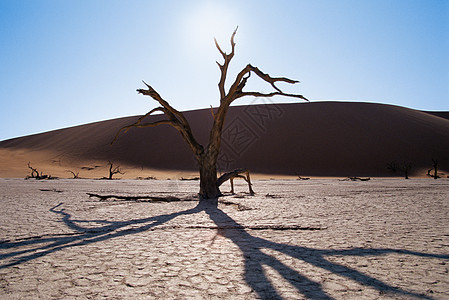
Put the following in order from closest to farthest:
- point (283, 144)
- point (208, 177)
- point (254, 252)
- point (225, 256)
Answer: point (225, 256), point (254, 252), point (208, 177), point (283, 144)

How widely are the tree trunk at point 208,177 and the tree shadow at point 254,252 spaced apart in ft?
10.1

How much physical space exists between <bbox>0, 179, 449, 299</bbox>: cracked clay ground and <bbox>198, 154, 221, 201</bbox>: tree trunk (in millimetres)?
2694

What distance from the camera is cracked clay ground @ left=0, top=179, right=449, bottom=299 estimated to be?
211 cm

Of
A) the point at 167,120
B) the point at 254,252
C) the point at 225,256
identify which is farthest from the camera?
the point at 167,120

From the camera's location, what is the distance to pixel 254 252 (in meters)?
3.01

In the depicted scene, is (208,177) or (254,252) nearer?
(254,252)

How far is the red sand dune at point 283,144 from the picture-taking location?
34.8 m

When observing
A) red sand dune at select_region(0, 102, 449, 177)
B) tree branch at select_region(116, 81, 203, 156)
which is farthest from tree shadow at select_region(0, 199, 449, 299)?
red sand dune at select_region(0, 102, 449, 177)

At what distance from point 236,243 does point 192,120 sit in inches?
1935

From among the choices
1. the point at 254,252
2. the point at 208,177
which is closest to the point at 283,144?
the point at 208,177

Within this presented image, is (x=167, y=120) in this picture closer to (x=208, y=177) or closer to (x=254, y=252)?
(x=208, y=177)

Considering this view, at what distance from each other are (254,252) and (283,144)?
37502mm

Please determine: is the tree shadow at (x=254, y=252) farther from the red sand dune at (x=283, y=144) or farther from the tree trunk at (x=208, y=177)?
the red sand dune at (x=283, y=144)

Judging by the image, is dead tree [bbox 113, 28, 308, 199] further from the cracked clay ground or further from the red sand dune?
the red sand dune
